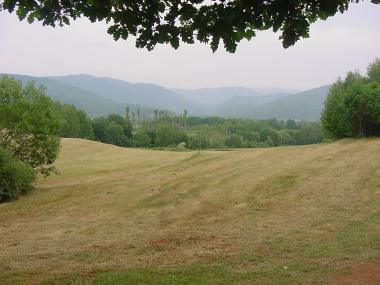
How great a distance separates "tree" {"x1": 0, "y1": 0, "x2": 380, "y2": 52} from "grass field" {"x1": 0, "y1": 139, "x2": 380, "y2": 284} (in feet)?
16.7

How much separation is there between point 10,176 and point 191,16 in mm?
22166

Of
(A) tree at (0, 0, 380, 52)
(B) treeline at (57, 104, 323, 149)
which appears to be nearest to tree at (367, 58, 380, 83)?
(B) treeline at (57, 104, 323, 149)

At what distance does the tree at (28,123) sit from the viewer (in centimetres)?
2923

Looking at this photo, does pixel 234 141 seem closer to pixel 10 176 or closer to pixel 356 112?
pixel 356 112

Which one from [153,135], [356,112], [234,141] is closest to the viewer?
[356,112]

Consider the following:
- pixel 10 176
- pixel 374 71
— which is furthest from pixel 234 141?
pixel 10 176

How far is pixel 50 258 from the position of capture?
11922mm

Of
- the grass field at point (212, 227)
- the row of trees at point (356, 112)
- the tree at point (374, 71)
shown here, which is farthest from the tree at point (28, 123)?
the tree at point (374, 71)

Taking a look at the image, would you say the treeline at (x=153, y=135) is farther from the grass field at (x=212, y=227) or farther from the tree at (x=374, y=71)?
the grass field at (x=212, y=227)

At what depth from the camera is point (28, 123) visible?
2930 cm

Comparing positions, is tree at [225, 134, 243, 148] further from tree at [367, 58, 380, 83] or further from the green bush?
the green bush

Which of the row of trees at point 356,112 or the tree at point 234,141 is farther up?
the row of trees at point 356,112

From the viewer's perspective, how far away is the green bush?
2520 cm

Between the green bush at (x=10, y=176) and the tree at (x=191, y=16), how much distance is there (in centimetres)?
2034
